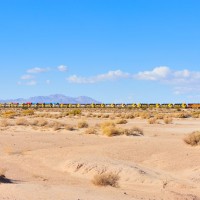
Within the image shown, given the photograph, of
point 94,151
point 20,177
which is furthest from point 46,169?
point 94,151

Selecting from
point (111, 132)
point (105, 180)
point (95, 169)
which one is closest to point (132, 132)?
point (111, 132)

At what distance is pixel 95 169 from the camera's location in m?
18.9

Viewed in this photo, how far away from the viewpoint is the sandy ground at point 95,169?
1402cm

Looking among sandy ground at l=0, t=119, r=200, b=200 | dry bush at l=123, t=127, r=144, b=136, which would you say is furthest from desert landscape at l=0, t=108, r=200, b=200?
dry bush at l=123, t=127, r=144, b=136

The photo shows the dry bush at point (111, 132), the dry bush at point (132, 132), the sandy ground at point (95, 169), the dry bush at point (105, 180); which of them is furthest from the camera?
the dry bush at point (132, 132)

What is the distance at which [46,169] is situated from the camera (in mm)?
20438

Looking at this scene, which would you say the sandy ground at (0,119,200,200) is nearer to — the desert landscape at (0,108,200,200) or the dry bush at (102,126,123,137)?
the desert landscape at (0,108,200,200)

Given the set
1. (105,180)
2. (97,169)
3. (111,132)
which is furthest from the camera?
(111,132)

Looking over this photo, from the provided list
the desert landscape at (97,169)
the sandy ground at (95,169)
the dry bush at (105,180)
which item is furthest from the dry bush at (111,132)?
the dry bush at (105,180)

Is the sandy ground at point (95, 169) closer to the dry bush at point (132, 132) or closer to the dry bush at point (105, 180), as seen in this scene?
the dry bush at point (105, 180)

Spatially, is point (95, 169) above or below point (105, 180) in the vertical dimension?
below

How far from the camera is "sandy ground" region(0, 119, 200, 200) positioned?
46.0 ft

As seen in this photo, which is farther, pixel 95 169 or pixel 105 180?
pixel 95 169

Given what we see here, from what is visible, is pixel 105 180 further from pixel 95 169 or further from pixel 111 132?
pixel 111 132
